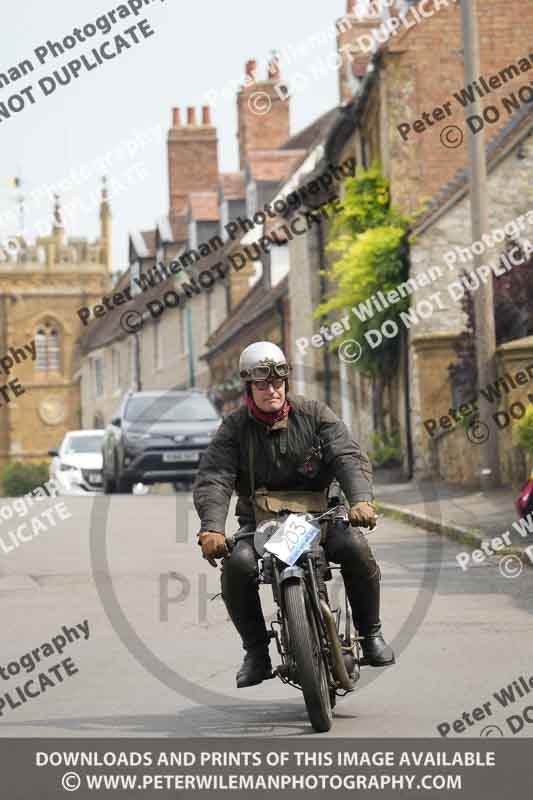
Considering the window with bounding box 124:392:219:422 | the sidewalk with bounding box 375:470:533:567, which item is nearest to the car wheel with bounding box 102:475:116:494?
the window with bounding box 124:392:219:422

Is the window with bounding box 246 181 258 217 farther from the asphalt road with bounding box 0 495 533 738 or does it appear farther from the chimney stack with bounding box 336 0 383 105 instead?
the asphalt road with bounding box 0 495 533 738

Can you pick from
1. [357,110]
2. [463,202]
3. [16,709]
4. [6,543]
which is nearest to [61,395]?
[357,110]

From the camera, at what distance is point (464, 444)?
2377cm

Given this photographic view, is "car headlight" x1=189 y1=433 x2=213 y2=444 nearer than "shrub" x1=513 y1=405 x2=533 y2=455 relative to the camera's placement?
No

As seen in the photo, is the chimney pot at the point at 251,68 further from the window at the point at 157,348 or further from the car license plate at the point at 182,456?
the car license plate at the point at 182,456

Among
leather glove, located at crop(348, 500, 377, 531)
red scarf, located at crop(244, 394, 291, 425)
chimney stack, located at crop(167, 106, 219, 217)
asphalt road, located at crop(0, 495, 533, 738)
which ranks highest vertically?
chimney stack, located at crop(167, 106, 219, 217)

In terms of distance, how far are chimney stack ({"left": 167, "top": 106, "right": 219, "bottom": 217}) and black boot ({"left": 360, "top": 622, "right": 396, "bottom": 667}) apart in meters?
57.2

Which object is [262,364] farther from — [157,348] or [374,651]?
[157,348]

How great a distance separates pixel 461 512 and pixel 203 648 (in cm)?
889

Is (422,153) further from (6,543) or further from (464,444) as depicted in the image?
(6,543)

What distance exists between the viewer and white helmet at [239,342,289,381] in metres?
7.54

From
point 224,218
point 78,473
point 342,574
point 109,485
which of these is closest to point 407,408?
point 109,485

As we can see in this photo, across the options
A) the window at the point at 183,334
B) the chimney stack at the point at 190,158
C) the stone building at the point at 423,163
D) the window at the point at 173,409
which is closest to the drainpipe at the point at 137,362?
the chimney stack at the point at 190,158

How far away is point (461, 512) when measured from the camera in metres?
18.8
